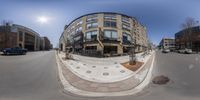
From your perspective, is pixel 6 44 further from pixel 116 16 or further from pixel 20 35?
pixel 116 16

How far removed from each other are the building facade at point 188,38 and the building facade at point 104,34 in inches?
36.6

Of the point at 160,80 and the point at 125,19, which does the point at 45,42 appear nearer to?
the point at 125,19

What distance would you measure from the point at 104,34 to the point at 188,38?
220 centimetres

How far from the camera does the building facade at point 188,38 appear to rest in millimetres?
3378

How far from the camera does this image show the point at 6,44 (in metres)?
3.39

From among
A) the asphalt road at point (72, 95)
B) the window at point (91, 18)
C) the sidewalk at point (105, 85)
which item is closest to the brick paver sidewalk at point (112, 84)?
the sidewalk at point (105, 85)

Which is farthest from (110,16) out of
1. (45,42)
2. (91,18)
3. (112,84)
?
(45,42)

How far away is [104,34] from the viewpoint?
2.71 meters

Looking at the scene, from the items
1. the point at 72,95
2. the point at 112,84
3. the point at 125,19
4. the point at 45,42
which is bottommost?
the point at 72,95

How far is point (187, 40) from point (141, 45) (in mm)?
1370

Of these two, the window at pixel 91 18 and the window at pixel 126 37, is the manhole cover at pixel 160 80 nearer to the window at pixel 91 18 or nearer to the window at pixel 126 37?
the window at pixel 126 37

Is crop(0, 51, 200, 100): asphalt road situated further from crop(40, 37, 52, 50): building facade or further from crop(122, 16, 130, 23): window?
crop(122, 16, 130, 23): window

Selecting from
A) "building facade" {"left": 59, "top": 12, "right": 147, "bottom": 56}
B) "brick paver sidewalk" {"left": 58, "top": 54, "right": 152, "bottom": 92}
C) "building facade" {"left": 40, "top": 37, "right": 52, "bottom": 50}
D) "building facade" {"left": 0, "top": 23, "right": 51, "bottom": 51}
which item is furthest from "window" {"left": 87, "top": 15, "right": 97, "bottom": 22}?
"brick paver sidewalk" {"left": 58, "top": 54, "right": 152, "bottom": 92}

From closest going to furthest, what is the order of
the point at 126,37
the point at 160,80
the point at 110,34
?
the point at 110,34
the point at 126,37
the point at 160,80
